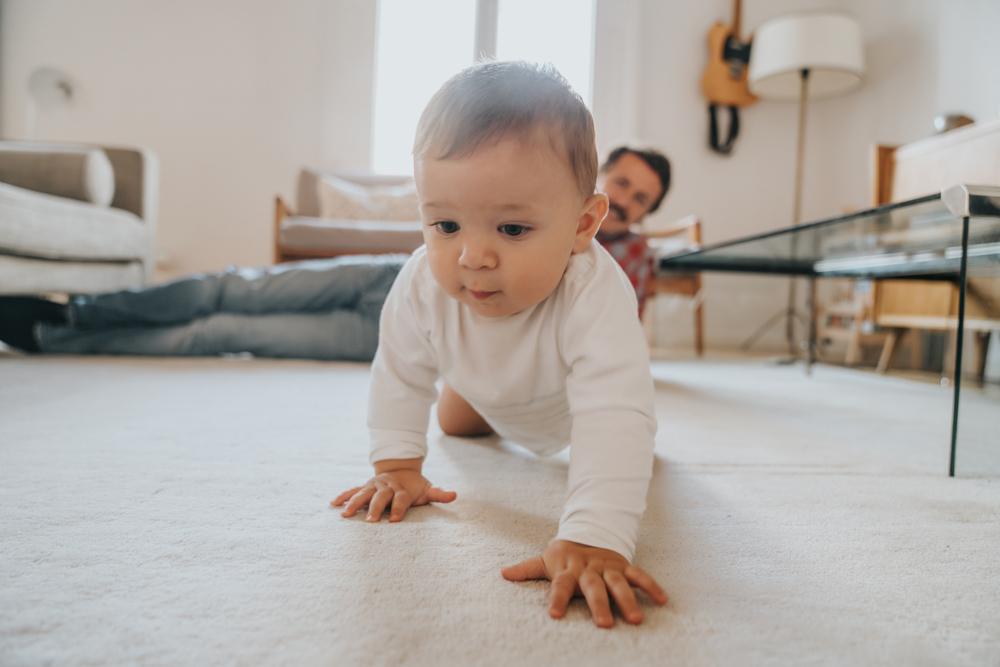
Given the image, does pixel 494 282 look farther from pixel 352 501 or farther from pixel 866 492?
pixel 866 492

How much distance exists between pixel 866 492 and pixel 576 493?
372 mm

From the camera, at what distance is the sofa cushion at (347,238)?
91.4 inches

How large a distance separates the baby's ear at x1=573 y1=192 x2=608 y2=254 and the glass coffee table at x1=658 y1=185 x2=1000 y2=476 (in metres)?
0.46

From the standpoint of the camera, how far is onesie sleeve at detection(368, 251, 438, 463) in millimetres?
608

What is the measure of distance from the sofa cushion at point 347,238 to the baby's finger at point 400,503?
183 cm

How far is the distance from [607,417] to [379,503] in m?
0.20

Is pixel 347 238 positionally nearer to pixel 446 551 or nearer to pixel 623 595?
pixel 446 551

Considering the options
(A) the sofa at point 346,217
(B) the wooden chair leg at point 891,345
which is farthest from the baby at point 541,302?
(B) the wooden chair leg at point 891,345

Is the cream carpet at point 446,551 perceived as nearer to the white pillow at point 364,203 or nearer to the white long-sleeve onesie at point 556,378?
the white long-sleeve onesie at point 556,378

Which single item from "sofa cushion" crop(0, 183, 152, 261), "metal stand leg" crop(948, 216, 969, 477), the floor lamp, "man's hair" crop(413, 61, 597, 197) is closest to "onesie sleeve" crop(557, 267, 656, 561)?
"man's hair" crop(413, 61, 597, 197)

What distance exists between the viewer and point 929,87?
259 centimetres

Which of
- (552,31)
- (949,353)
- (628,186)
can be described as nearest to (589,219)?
(628,186)

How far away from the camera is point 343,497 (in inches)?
21.8

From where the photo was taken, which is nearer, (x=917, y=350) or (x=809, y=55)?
(x=917, y=350)
